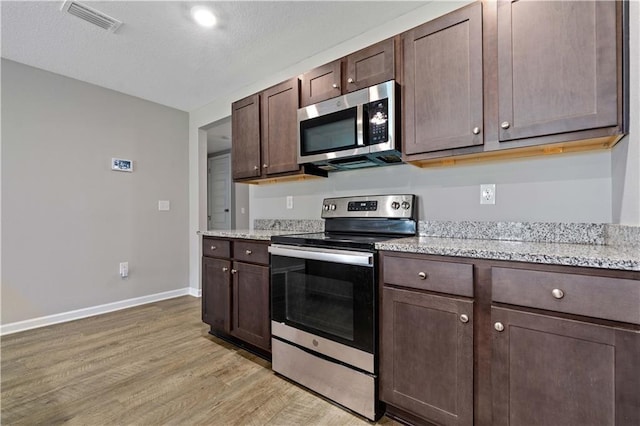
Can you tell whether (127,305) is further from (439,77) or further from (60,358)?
(439,77)

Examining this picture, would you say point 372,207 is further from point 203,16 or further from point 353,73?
point 203,16

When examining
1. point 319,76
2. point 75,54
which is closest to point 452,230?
point 319,76

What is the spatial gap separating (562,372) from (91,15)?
329 centimetres

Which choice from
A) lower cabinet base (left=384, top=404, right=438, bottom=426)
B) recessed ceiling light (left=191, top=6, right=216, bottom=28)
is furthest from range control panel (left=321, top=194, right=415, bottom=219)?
recessed ceiling light (left=191, top=6, right=216, bottom=28)

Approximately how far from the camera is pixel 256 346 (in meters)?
2.22

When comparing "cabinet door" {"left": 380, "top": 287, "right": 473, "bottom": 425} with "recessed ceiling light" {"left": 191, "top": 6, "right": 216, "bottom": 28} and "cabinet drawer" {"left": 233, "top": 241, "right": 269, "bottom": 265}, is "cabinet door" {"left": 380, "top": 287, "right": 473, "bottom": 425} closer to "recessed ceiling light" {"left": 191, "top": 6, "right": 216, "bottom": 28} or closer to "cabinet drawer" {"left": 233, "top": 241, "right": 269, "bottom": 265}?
"cabinet drawer" {"left": 233, "top": 241, "right": 269, "bottom": 265}

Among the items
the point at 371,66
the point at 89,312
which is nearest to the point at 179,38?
the point at 371,66

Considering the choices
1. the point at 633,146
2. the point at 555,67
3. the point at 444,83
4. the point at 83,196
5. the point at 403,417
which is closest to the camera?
the point at 633,146

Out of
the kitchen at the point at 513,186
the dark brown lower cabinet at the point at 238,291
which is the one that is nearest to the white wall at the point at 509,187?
the kitchen at the point at 513,186

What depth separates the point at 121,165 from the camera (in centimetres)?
347

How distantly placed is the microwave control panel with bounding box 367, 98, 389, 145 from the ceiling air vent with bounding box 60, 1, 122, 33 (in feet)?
6.46

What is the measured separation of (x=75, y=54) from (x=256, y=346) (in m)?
2.92

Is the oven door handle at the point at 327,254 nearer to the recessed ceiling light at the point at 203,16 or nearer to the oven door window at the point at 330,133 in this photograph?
the oven door window at the point at 330,133

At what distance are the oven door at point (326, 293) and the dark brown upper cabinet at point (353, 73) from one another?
1.09 meters
